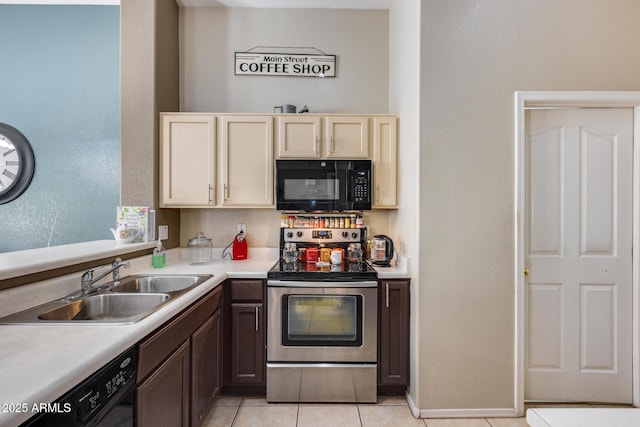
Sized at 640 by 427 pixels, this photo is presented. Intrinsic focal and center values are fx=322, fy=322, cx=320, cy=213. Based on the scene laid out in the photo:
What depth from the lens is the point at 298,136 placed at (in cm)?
263

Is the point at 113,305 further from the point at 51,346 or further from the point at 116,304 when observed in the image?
the point at 51,346

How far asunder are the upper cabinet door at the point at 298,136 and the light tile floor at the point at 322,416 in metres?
1.84

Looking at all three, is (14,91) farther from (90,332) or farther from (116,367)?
(116,367)

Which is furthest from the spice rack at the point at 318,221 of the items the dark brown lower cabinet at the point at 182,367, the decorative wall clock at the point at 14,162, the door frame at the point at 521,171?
the decorative wall clock at the point at 14,162

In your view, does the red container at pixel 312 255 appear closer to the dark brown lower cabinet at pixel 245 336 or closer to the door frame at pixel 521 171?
the dark brown lower cabinet at pixel 245 336

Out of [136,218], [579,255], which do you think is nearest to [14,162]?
[136,218]

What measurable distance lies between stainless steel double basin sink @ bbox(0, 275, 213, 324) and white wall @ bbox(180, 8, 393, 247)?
86 centimetres

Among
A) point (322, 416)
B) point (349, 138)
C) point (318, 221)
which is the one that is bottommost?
point (322, 416)

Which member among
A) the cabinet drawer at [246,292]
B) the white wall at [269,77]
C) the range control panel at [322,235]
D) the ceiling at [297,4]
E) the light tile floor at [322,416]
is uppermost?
the ceiling at [297,4]

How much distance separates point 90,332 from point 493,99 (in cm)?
247

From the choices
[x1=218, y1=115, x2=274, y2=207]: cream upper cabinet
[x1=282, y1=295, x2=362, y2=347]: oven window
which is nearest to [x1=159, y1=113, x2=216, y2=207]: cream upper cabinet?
[x1=218, y1=115, x2=274, y2=207]: cream upper cabinet

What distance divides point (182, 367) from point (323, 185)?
1.55m

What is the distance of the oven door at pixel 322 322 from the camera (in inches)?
87.7

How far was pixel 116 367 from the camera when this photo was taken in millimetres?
1083
